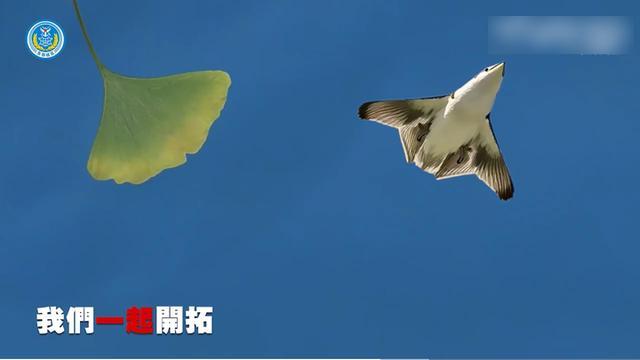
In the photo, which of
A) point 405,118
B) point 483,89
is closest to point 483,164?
point 405,118

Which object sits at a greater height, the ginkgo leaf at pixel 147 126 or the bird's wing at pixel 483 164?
the bird's wing at pixel 483 164

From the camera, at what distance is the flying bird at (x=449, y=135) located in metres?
14.5

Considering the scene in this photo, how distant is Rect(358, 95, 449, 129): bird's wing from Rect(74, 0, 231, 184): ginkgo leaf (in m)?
8.78

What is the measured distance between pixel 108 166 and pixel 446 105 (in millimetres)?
9146

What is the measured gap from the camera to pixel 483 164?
15.8m

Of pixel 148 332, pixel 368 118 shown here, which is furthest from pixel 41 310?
pixel 368 118

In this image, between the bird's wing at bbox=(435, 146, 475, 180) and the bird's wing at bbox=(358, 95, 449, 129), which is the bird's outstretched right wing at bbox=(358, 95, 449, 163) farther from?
the bird's wing at bbox=(435, 146, 475, 180)

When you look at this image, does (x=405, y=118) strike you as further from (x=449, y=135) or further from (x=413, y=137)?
(x=449, y=135)

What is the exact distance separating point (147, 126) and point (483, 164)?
10.4 meters

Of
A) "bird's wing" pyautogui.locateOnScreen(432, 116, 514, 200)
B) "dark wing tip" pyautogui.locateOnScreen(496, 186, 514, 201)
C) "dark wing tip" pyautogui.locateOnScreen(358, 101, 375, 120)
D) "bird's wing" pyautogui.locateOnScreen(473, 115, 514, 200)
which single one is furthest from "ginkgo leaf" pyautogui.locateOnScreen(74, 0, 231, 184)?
"dark wing tip" pyautogui.locateOnScreen(496, 186, 514, 201)

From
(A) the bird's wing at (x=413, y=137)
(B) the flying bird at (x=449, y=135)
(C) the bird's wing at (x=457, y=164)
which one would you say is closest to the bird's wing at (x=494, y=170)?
(B) the flying bird at (x=449, y=135)

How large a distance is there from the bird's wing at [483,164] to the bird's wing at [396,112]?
0.96 m

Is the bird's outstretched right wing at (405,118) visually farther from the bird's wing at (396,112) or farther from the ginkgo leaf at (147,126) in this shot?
the ginkgo leaf at (147,126)

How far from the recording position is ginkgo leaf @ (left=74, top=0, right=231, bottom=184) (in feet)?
20.9
